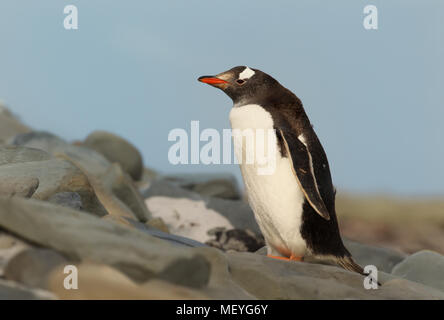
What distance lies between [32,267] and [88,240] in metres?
0.30

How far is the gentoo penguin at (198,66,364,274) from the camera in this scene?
4133 millimetres

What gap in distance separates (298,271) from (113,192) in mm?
4124

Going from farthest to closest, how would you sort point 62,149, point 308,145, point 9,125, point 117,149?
point 9,125 → point 117,149 → point 62,149 → point 308,145

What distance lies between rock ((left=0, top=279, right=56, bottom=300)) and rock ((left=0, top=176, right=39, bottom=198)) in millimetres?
1495

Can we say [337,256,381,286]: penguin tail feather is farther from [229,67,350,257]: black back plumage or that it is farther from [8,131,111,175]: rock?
[8,131,111,175]: rock

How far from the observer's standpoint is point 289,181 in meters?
4.13

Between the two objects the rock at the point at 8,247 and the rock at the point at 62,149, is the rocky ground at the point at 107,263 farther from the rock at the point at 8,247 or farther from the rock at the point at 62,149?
the rock at the point at 62,149

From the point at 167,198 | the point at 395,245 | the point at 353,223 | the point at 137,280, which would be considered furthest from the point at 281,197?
the point at 353,223

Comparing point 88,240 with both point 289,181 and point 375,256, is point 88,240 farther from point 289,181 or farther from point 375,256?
point 375,256

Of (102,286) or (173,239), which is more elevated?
(102,286)

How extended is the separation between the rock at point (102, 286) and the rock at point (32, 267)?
0.05m

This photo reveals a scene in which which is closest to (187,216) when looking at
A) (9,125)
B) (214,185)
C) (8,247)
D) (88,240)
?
(214,185)
